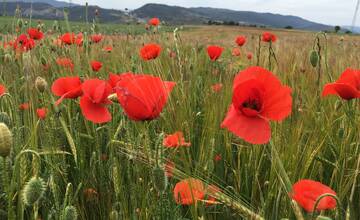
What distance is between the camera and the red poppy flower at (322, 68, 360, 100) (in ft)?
3.57

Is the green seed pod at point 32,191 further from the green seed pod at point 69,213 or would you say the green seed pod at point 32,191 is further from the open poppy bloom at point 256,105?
the open poppy bloom at point 256,105

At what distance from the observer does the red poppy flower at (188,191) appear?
3.17 ft

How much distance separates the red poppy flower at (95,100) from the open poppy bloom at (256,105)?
0.43m

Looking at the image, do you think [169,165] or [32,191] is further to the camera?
[169,165]

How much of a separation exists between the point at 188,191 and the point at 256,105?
→ 268 millimetres

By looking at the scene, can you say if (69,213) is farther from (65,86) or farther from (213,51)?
(213,51)

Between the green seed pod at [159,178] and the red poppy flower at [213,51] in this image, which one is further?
the red poppy flower at [213,51]

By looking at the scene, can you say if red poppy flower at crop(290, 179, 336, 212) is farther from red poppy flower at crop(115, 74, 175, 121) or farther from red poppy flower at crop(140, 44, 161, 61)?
red poppy flower at crop(140, 44, 161, 61)

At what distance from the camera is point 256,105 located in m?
0.84

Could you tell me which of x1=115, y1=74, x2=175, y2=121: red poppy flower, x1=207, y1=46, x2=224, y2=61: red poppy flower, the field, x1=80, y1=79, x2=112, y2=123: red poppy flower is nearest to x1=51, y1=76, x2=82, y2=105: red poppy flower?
the field

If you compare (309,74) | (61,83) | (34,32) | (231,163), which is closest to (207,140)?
(231,163)

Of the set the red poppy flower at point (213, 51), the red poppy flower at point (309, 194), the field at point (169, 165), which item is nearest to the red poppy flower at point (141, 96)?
the field at point (169, 165)

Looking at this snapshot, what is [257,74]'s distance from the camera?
0.83 meters

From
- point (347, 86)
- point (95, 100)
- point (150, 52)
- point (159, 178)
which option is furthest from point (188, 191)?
point (150, 52)
